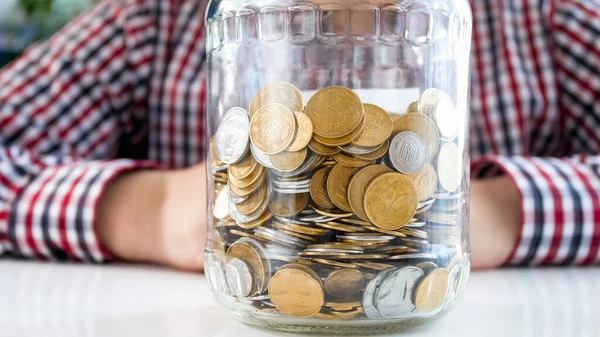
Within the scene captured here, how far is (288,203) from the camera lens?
402 mm

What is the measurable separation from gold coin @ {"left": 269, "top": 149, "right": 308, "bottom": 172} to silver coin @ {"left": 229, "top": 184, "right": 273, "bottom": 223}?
16 millimetres

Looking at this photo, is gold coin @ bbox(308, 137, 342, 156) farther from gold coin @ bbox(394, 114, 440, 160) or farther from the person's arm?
the person's arm

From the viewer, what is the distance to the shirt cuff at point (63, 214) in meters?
0.79

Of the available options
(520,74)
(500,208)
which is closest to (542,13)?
(520,74)

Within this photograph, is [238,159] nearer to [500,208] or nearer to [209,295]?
[209,295]

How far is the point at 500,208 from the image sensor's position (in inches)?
30.9

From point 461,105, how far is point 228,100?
0.56 ft

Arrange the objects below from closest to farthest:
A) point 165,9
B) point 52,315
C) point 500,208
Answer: point 52,315
point 500,208
point 165,9

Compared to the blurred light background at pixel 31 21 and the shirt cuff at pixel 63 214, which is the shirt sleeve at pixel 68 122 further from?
the blurred light background at pixel 31 21

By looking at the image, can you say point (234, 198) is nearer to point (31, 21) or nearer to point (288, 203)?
point (288, 203)

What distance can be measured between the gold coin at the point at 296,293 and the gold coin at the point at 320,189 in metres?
0.04

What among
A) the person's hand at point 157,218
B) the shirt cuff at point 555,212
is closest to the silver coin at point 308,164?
the person's hand at point 157,218

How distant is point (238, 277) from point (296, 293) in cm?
5

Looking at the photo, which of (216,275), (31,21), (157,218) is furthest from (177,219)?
(31,21)
